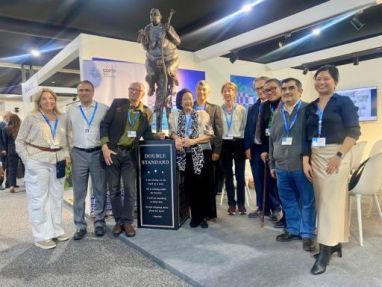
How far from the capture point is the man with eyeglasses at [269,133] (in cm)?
294

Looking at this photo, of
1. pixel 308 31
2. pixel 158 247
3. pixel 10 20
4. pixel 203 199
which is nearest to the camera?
pixel 158 247

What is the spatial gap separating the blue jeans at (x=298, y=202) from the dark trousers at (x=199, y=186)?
0.74m

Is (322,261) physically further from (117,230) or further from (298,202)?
(117,230)

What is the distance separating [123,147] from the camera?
2932 mm

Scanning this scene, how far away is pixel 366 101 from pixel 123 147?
5.69 meters

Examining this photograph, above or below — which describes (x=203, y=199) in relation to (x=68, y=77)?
below

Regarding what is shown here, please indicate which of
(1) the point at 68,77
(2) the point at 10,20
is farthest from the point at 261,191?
(1) the point at 68,77

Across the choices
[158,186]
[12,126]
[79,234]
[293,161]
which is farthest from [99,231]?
[12,126]

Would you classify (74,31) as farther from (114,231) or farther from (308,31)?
(308,31)

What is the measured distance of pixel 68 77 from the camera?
9.10 meters

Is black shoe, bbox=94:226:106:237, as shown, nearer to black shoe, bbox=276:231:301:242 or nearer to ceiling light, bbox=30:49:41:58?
black shoe, bbox=276:231:301:242

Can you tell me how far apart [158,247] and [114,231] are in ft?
2.04

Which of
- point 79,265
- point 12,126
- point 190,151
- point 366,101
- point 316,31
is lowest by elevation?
point 79,265

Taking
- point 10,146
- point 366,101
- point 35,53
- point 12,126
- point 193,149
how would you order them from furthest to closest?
point 366,101 < point 35,53 < point 10,146 < point 12,126 < point 193,149
